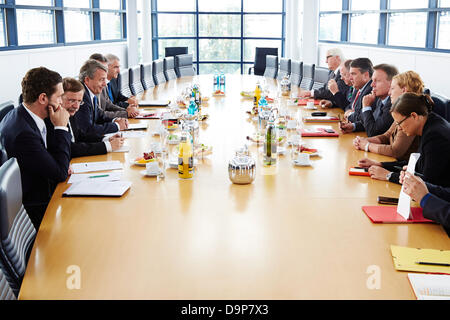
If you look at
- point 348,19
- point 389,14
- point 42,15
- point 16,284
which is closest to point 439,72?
point 389,14

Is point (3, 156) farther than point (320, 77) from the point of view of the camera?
No

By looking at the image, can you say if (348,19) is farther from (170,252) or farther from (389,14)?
(170,252)

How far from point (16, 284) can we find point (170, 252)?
0.61 metres

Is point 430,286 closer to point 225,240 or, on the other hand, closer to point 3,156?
point 225,240

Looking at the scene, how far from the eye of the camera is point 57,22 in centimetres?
952

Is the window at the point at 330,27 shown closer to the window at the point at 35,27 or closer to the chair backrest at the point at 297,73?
the chair backrest at the point at 297,73

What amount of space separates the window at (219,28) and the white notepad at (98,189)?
455 inches

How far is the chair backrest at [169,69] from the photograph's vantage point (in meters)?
9.96

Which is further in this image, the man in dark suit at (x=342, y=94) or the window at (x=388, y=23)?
the window at (x=388, y=23)

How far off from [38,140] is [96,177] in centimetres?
40

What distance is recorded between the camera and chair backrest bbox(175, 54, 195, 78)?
10.8 m

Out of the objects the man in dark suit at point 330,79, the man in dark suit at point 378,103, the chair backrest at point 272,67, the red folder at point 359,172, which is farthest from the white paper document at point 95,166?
the chair backrest at point 272,67

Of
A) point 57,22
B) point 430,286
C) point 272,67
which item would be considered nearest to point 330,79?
point 272,67

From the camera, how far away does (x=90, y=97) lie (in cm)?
484
